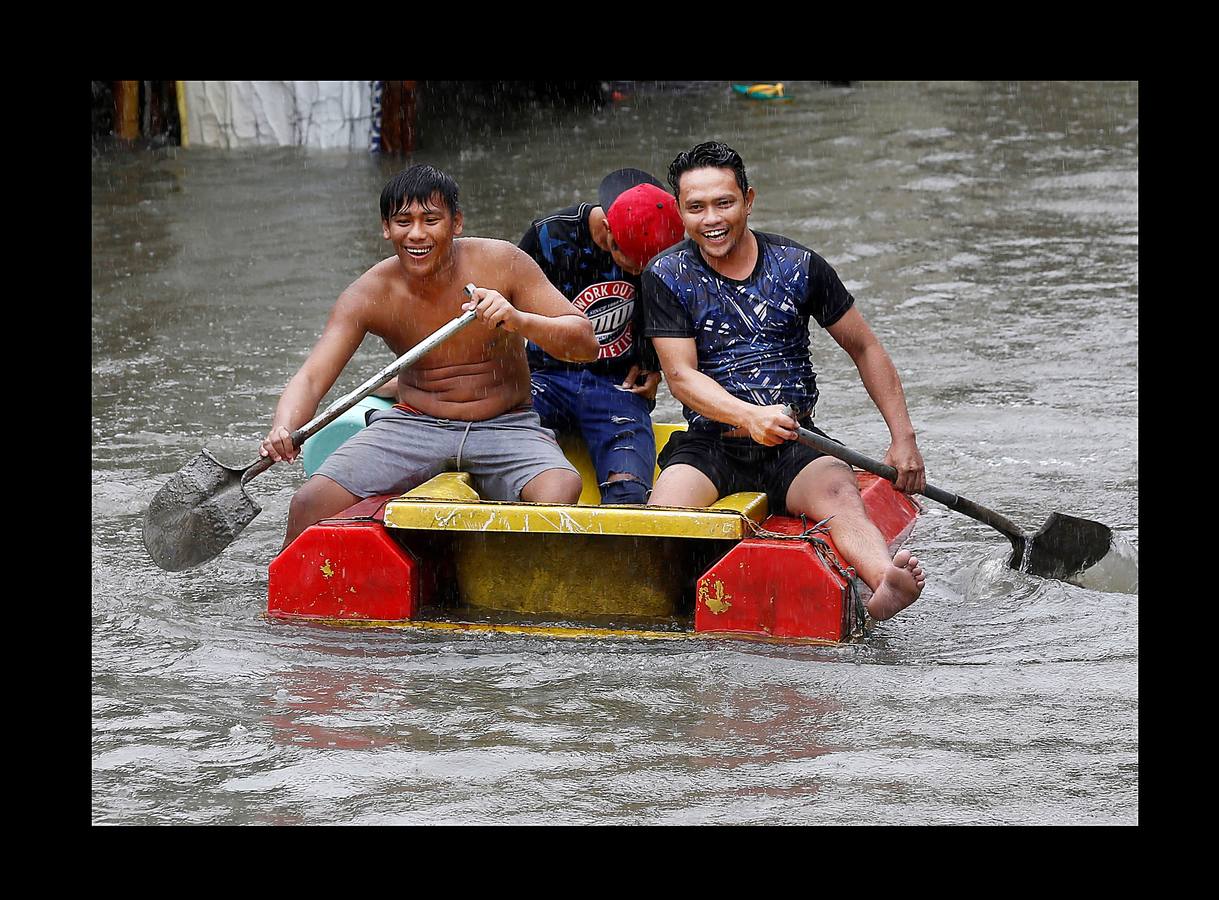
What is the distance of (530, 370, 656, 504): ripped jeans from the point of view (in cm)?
520

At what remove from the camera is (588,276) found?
531cm

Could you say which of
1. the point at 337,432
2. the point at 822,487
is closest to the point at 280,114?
the point at 337,432

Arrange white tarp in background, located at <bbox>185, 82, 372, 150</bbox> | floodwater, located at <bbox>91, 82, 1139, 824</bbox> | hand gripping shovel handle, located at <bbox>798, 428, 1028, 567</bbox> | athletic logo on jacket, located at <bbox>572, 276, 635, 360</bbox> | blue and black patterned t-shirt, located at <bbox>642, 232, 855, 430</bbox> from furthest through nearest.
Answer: white tarp in background, located at <bbox>185, 82, 372, 150</bbox>, athletic logo on jacket, located at <bbox>572, 276, 635, 360</bbox>, blue and black patterned t-shirt, located at <bbox>642, 232, 855, 430</bbox>, hand gripping shovel handle, located at <bbox>798, 428, 1028, 567</bbox>, floodwater, located at <bbox>91, 82, 1139, 824</bbox>

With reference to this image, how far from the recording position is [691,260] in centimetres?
478

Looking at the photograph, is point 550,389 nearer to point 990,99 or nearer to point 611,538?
point 611,538

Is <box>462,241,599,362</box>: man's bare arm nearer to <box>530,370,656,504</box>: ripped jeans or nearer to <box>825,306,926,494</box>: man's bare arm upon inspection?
<box>530,370,656,504</box>: ripped jeans

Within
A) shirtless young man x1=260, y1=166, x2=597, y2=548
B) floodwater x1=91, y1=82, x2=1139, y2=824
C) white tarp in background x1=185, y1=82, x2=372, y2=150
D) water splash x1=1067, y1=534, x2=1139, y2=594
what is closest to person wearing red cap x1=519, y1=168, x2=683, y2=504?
shirtless young man x1=260, y1=166, x2=597, y2=548

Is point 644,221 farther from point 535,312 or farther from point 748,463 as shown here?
point 748,463

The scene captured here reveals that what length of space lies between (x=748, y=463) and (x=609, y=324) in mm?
766

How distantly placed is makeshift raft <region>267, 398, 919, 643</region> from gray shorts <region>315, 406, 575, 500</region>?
0.08m

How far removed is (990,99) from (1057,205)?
473 cm

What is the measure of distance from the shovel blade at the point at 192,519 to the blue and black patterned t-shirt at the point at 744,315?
126 cm

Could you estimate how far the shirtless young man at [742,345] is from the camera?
185 inches

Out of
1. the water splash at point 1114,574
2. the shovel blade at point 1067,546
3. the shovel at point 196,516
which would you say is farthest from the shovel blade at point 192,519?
the water splash at point 1114,574
